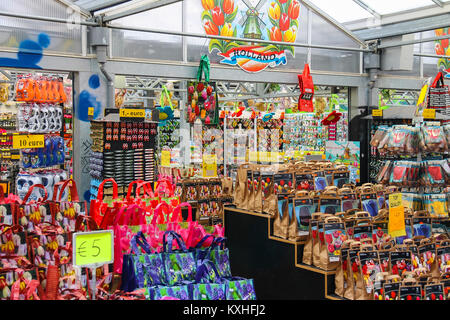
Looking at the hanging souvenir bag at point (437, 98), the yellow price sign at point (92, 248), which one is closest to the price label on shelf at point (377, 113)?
the hanging souvenir bag at point (437, 98)

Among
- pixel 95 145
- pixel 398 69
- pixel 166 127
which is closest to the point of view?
pixel 95 145

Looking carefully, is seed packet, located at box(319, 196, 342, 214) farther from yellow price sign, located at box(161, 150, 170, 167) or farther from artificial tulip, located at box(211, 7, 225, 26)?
artificial tulip, located at box(211, 7, 225, 26)

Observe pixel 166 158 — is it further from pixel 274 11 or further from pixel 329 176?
pixel 329 176

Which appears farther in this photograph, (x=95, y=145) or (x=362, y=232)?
(x=95, y=145)

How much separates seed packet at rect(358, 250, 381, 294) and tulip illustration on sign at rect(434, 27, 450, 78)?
8.72 meters

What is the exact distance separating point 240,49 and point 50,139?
4411 mm

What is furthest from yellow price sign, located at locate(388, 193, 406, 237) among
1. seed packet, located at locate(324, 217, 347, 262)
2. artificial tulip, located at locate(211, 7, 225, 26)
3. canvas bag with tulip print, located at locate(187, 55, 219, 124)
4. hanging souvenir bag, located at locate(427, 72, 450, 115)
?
artificial tulip, located at locate(211, 7, 225, 26)

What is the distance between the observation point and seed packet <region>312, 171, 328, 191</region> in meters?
5.06

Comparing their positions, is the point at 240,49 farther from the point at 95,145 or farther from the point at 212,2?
the point at 95,145

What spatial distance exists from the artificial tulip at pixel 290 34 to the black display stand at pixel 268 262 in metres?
5.83

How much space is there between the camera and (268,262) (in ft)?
15.3

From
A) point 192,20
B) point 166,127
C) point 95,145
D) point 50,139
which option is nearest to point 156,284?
point 50,139

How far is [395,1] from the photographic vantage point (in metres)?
9.58

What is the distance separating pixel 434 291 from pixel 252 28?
296 inches
